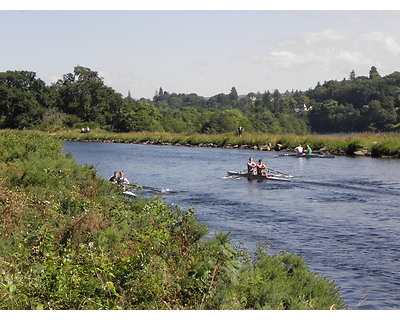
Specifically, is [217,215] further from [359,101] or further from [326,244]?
[359,101]

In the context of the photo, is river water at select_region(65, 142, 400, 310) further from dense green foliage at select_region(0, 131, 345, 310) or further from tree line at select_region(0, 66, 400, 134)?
tree line at select_region(0, 66, 400, 134)

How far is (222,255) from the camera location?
9266mm

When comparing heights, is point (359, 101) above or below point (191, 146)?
above

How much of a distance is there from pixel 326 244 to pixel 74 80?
111m

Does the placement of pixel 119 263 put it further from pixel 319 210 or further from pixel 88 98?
pixel 88 98

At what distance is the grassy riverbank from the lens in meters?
43.9

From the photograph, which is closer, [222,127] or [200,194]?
[200,194]

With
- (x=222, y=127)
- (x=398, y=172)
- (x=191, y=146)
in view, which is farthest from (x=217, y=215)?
(x=222, y=127)

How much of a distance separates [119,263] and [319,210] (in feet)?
47.9

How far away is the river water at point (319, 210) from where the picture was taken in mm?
13391

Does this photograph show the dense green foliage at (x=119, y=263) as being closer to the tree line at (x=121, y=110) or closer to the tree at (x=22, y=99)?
the tree line at (x=121, y=110)

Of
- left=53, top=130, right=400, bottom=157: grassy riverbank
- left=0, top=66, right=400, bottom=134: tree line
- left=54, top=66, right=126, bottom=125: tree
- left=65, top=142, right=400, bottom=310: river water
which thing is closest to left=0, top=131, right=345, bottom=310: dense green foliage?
left=65, top=142, right=400, bottom=310: river water

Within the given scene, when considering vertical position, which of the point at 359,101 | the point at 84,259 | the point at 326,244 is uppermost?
the point at 359,101

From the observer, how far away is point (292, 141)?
175 feet
